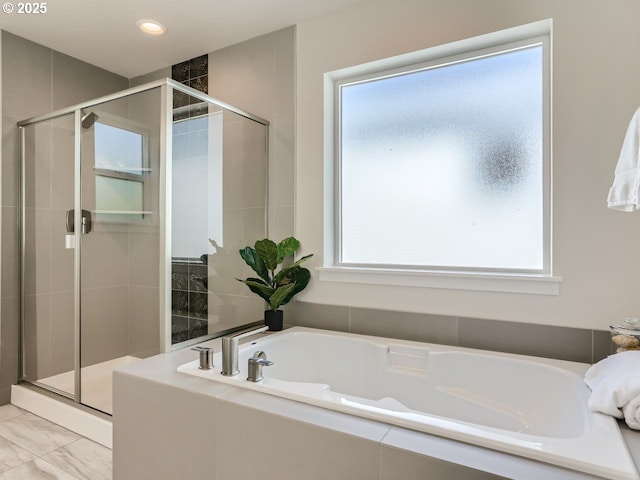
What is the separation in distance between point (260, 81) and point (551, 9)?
5.44 feet

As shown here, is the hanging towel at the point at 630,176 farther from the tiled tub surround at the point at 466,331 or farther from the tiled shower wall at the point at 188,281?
→ the tiled shower wall at the point at 188,281

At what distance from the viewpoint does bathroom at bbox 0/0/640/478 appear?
164 centimetres

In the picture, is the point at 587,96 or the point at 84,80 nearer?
the point at 587,96

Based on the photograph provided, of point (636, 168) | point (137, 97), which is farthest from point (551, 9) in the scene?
point (137, 97)

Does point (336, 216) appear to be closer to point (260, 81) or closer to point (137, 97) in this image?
point (260, 81)

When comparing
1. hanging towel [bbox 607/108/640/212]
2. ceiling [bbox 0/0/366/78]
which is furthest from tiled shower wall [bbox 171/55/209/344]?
hanging towel [bbox 607/108/640/212]

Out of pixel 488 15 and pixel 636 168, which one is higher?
pixel 488 15

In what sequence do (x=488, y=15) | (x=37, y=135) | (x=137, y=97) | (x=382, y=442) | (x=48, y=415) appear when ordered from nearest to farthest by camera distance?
(x=382, y=442)
(x=488, y=15)
(x=137, y=97)
(x=48, y=415)
(x=37, y=135)

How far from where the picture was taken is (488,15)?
1.87 metres

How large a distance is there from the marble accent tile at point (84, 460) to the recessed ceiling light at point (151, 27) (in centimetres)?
246

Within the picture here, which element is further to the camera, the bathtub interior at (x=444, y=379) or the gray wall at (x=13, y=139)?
the gray wall at (x=13, y=139)

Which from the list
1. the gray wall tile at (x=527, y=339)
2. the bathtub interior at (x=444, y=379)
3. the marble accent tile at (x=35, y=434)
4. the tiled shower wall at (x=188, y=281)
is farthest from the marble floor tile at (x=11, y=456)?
the gray wall tile at (x=527, y=339)

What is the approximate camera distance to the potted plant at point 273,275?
2.23 m

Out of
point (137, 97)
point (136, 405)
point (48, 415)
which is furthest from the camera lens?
point (48, 415)
